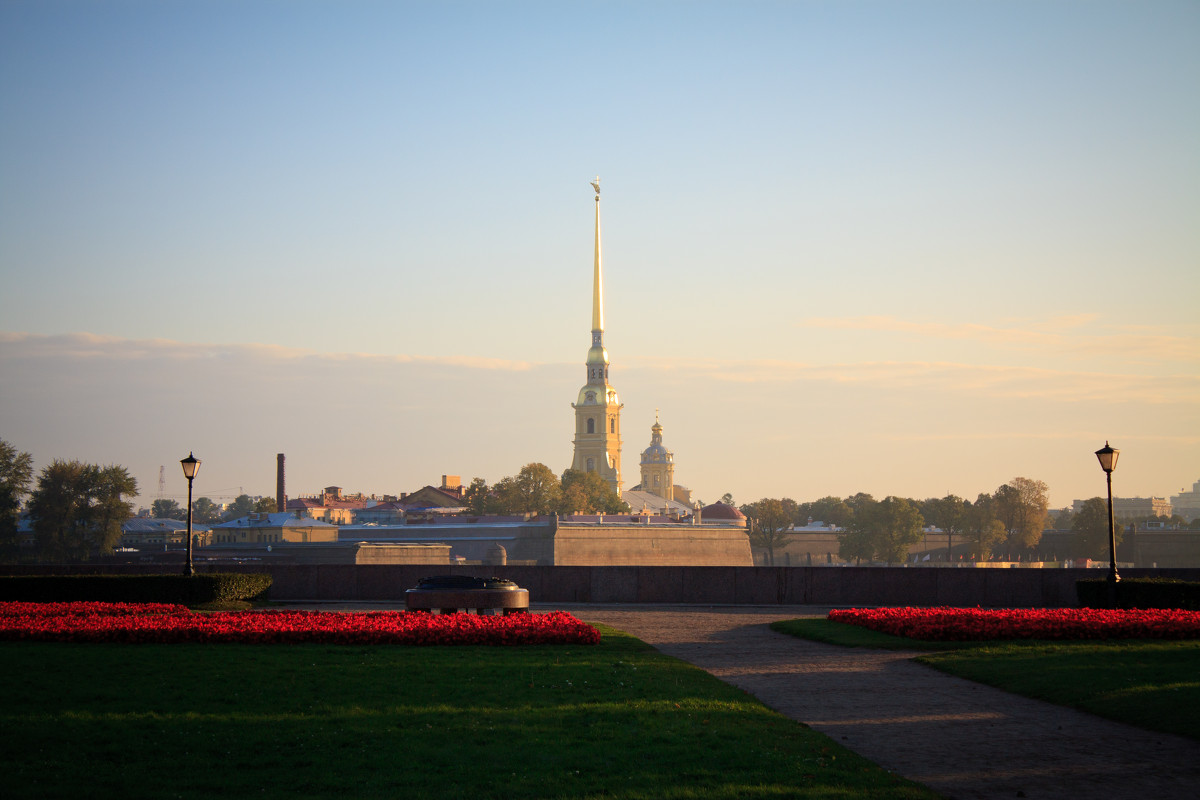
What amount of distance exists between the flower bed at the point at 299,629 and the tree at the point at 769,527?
134873mm

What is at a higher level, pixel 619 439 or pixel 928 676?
pixel 619 439

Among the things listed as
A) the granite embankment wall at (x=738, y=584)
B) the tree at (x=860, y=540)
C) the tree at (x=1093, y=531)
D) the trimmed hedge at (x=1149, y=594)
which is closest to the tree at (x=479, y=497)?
the tree at (x=860, y=540)

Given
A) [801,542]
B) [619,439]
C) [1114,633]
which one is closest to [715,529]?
[801,542]

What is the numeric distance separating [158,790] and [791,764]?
528cm

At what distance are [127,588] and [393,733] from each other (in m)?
19.0

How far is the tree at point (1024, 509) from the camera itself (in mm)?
133375

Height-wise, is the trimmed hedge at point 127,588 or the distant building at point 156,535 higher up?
the trimmed hedge at point 127,588

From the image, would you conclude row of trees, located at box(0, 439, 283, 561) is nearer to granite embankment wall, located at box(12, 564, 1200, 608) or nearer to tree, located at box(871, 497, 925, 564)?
granite embankment wall, located at box(12, 564, 1200, 608)

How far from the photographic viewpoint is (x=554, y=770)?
31.8 feet

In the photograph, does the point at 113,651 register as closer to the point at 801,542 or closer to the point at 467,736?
the point at 467,736

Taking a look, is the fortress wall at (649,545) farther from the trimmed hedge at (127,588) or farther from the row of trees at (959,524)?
the trimmed hedge at (127,588)

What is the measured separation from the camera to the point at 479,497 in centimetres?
15212

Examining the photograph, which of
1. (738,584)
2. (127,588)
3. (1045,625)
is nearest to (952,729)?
(1045,625)

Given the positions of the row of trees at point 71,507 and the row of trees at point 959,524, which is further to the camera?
the row of trees at point 959,524
